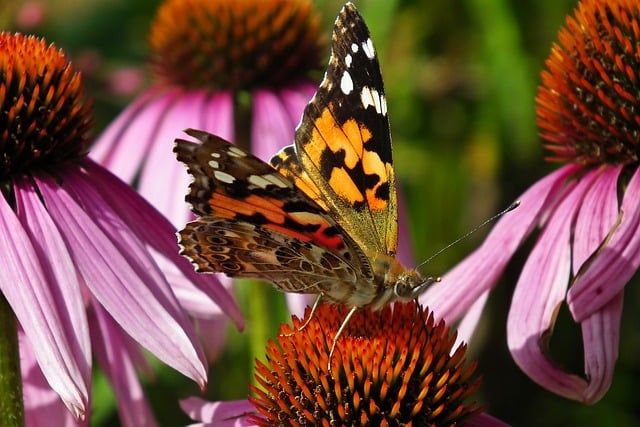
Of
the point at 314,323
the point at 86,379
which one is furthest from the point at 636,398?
the point at 86,379

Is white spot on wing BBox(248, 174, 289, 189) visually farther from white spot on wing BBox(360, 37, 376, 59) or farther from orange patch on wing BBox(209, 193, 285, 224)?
white spot on wing BBox(360, 37, 376, 59)

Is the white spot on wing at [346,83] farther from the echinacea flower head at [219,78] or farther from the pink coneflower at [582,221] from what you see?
the echinacea flower head at [219,78]

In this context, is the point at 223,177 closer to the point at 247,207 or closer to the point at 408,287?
the point at 247,207

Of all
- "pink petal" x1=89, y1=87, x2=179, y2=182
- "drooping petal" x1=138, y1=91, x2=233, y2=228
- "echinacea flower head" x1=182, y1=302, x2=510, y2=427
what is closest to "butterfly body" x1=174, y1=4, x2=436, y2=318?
"echinacea flower head" x1=182, y1=302, x2=510, y2=427

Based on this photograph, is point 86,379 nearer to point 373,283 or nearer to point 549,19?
point 373,283

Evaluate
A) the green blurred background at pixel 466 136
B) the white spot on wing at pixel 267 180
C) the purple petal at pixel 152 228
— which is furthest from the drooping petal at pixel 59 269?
the green blurred background at pixel 466 136

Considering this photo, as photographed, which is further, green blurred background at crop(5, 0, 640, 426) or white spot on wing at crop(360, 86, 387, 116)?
green blurred background at crop(5, 0, 640, 426)
